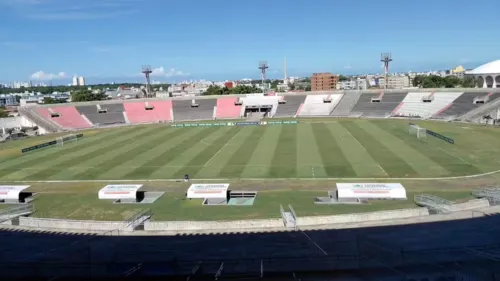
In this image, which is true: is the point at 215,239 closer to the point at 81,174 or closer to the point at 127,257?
the point at 127,257

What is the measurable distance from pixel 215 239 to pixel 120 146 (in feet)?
121

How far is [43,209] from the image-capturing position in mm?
26688

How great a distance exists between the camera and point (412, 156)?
3822 cm

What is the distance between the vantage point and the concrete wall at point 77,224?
64.3 feet

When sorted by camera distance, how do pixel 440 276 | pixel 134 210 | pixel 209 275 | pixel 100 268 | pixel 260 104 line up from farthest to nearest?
pixel 260 104, pixel 134 210, pixel 100 268, pixel 209 275, pixel 440 276

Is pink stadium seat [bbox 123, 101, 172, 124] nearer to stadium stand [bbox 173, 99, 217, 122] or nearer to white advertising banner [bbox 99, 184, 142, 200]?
stadium stand [bbox 173, 99, 217, 122]

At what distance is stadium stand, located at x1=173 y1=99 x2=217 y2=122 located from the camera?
8200 centimetres

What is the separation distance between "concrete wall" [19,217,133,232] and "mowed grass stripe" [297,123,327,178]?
16936 mm

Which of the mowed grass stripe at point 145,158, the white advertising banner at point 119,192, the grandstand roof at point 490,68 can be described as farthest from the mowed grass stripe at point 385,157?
the grandstand roof at point 490,68

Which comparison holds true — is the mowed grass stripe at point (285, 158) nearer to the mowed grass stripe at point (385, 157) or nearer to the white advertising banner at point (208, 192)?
the white advertising banner at point (208, 192)

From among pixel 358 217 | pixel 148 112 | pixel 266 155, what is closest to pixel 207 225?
pixel 358 217

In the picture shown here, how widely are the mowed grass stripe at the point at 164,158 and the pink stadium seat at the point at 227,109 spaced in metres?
22.9

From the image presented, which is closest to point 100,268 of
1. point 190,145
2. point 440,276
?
point 440,276

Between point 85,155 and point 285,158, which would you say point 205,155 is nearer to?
point 285,158
